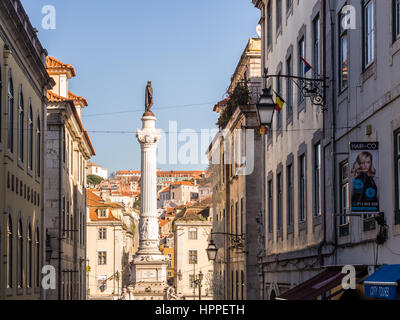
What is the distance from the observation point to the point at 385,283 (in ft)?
43.6

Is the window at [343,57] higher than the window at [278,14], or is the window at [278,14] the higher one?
the window at [278,14]

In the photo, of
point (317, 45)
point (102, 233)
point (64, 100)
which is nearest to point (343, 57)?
point (317, 45)

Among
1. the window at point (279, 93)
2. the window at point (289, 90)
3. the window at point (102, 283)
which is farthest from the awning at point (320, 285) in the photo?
the window at point (102, 283)

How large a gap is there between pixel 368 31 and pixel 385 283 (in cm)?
578

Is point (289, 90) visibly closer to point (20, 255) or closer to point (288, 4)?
point (288, 4)

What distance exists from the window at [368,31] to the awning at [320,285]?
395 centimetres

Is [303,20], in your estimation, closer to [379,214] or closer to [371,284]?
[379,214]

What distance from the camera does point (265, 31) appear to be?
1326 inches

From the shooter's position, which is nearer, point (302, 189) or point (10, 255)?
point (302, 189)

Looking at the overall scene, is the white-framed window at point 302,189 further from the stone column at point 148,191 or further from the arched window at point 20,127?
the stone column at point 148,191

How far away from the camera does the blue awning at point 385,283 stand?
13.0 metres

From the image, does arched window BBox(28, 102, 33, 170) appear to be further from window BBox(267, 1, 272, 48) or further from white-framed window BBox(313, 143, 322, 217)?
white-framed window BBox(313, 143, 322, 217)
